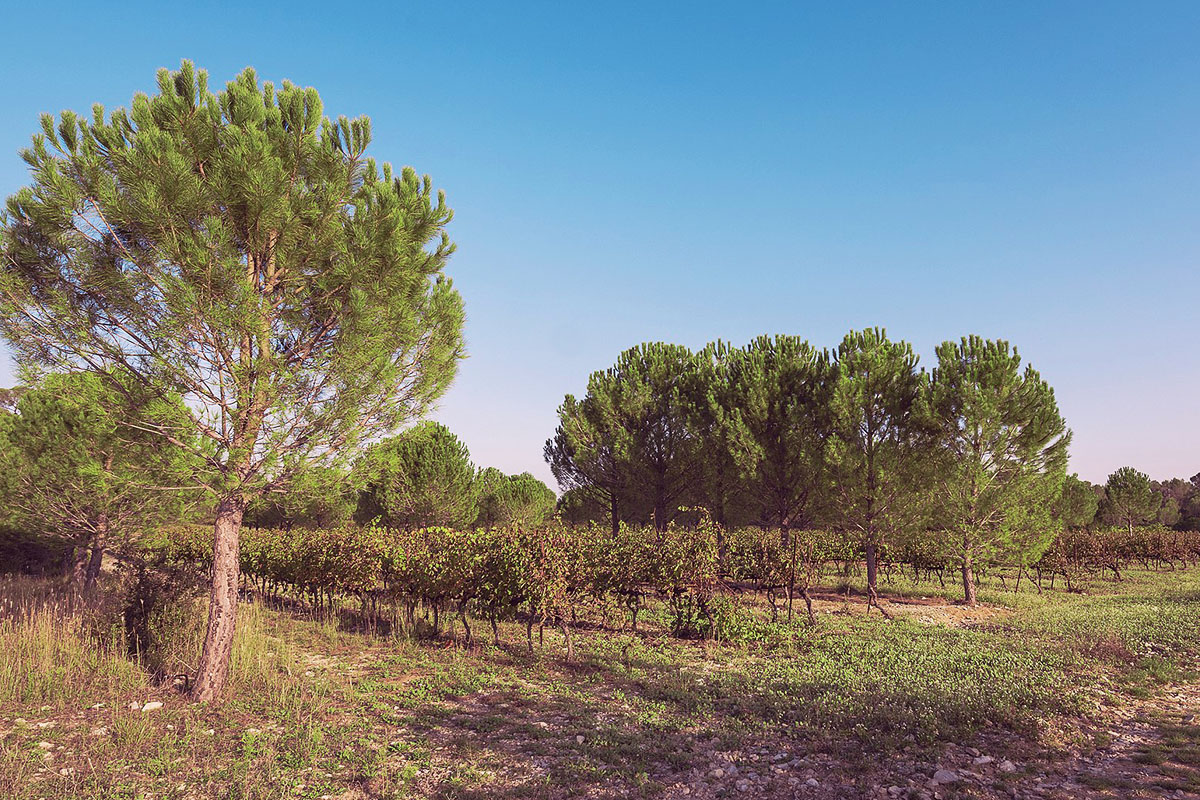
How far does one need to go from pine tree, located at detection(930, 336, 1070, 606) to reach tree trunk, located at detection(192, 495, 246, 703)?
817 inches

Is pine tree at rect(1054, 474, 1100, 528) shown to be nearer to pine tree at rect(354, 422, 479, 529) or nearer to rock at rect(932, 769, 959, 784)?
pine tree at rect(354, 422, 479, 529)

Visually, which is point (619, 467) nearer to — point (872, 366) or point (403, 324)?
point (872, 366)

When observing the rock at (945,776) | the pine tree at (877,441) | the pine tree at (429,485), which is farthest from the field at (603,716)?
the pine tree at (429,485)

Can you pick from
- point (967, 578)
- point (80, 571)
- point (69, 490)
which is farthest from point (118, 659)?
point (967, 578)

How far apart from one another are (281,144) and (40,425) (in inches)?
584

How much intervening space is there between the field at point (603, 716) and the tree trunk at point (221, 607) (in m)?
0.35

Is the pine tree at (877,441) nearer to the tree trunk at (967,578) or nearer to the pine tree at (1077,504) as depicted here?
the tree trunk at (967,578)

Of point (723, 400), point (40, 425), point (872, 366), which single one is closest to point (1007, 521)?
point (872, 366)

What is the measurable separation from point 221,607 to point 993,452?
2244 centimetres

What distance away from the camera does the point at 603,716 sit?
25.6 ft

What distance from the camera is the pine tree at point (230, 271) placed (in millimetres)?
7652

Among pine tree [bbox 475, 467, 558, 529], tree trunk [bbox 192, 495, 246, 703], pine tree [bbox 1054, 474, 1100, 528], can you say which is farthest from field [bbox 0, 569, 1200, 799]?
pine tree [bbox 1054, 474, 1100, 528]

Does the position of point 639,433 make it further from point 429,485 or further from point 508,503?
point 508,503

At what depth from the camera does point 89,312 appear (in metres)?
8.29
